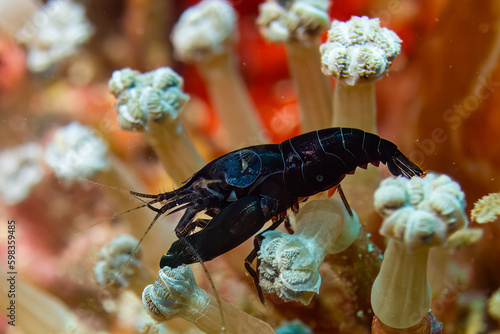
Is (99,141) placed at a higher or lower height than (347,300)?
higher

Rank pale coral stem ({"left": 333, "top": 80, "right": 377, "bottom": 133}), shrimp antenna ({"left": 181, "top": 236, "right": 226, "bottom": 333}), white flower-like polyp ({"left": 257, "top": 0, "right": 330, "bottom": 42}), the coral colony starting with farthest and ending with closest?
white flower-like polyp ({"left": 257, "top": 0, "right": 330, "bottom": 42}) → pale coral stem ({"left": 333, "top": 80, "right": 377, "bottom": 133}) → shrimp antenna ({"left": 181, "top": 236, "right": 226, "bottom": 333}) → the coral colony

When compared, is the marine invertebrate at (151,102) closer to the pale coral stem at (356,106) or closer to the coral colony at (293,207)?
the coral colony at (293,207)

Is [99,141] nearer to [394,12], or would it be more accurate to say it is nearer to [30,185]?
[30,185]

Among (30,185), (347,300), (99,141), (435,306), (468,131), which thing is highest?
(99,141)

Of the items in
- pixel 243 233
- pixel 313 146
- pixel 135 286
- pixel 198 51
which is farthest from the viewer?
pixel 198 51

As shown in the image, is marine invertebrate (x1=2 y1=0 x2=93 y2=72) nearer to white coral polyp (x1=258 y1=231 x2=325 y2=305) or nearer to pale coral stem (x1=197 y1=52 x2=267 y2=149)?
pale coral stem (x1=197 y1=52 x2=267 y2=149)

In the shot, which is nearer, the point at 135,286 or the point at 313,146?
the point at 313,146

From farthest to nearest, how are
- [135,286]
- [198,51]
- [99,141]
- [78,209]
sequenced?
1. [78,209]
2. [198,51]
3. [99,141]
4. [135,286]

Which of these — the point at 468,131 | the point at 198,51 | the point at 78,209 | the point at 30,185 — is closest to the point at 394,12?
the point at 468,131

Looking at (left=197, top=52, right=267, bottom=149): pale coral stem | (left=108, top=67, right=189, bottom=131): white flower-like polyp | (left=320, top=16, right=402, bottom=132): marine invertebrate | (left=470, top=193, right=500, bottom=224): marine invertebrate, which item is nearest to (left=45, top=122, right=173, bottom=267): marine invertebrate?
(left=108, top=67, right=189, bottom=131): white flower-like polyp
